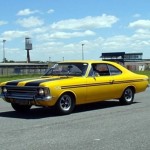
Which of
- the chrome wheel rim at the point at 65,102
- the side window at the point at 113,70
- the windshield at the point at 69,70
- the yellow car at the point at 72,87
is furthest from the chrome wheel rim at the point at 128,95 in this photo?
the chrome wheel rim at the point at 65,102

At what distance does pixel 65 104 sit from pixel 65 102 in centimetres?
5

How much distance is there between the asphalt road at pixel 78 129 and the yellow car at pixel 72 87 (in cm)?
38

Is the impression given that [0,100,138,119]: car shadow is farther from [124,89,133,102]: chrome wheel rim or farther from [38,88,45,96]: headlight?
[38,88,45,96]: headlight

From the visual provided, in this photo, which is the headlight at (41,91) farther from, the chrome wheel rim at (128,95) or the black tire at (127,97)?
the chrome wheel rim at (128,95)

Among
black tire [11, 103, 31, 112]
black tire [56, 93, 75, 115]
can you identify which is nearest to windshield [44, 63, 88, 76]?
black tire [56, 93, 75, 115]

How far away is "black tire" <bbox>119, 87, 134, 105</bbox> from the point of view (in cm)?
1342

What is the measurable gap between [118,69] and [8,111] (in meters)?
3.82

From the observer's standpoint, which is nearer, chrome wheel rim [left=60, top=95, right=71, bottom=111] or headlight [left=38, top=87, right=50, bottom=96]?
headlight [left=38, top=87, right=50, bottom=96]

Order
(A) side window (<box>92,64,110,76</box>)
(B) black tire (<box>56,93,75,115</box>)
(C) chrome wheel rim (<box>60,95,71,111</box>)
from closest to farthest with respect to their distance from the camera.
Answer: (B) black tire (<box>56,93,75,115</box>) → (C) chrome wheel rim (<box>60,95,71,111</box>) → (A) side window (<box>92,64,110,76</box>)

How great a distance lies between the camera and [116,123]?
9492mm

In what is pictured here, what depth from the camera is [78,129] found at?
874 cm

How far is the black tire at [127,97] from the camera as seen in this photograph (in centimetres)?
1342

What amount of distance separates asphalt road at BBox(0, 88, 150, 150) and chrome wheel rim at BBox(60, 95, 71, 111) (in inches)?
12.2

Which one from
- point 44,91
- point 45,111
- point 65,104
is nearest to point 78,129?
point 44,91
